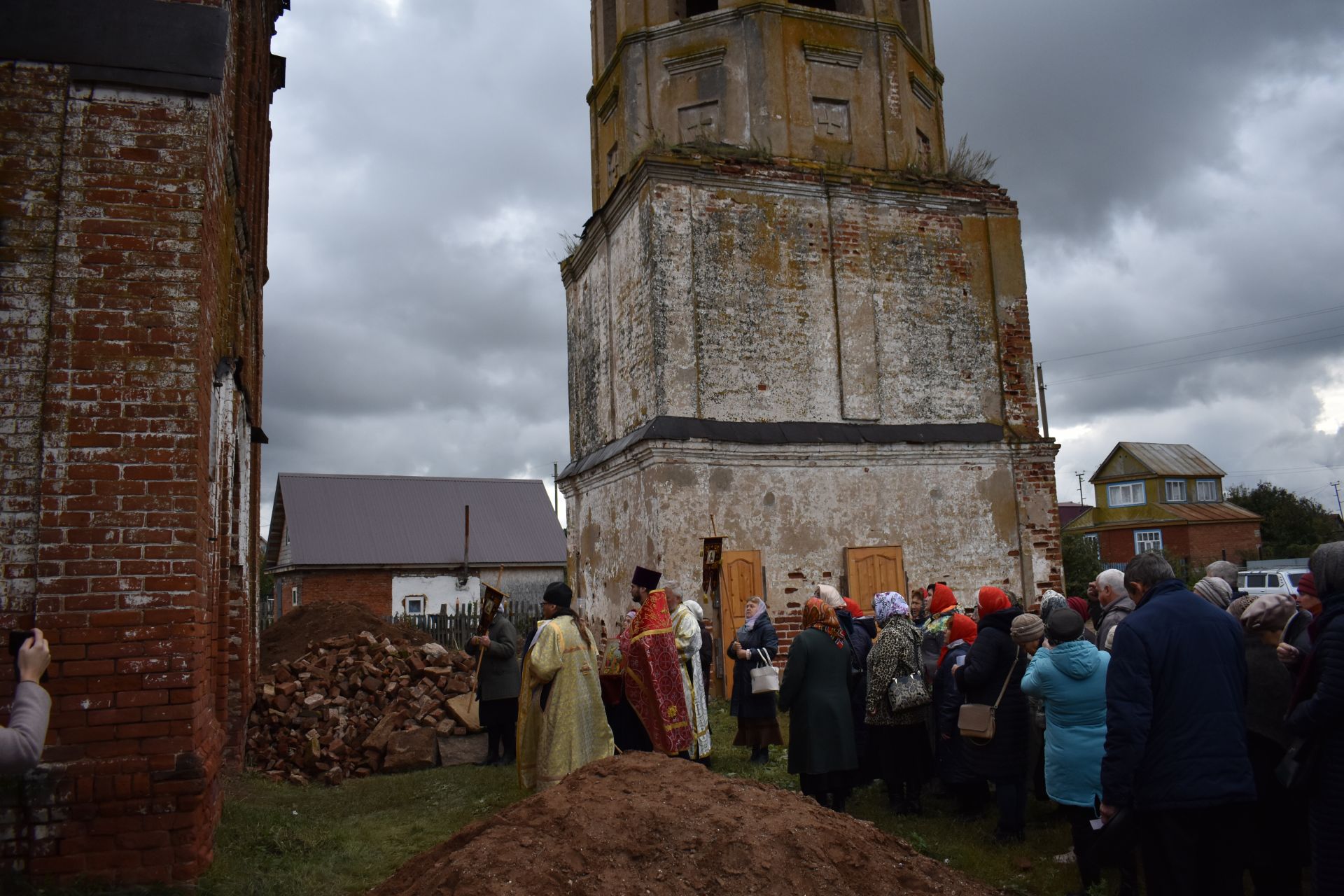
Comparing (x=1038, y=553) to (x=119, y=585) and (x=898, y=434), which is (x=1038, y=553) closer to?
(x=898, y=434)

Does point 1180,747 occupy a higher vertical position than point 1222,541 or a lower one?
lower

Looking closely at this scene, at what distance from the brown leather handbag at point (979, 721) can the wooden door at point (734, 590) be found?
21.1 ft

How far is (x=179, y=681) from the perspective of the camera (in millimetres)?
4805

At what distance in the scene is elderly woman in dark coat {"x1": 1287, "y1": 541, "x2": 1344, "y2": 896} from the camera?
12.4 feet

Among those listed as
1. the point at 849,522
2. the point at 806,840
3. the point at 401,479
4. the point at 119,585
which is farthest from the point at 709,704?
the point at 401,479

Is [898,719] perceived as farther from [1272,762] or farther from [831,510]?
[831,510]

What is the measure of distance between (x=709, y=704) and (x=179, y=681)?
858 centimetres

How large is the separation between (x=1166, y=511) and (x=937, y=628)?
4203 centimetres

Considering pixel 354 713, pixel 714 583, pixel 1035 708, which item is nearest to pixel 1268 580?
pixel 714 583

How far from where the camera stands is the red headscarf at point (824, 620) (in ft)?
22.9

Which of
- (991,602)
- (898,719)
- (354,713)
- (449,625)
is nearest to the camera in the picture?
(991,602)

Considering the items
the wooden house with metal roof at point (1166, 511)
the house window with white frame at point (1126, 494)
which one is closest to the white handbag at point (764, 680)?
the wooden house with metal roof at point (1166, 511)

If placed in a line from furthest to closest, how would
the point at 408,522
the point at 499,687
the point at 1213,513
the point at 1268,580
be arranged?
the point at 1213,513 < the point at 408,522 < the point at 1268,580 < the point at 499,687

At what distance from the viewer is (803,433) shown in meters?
13.4
